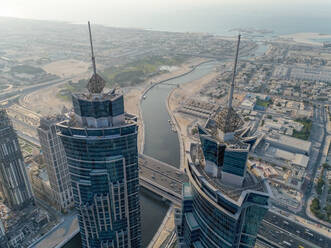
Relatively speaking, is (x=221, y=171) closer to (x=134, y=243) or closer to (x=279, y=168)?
(x=134, y=243)

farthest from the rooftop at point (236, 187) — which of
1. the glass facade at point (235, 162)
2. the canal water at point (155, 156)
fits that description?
the canal water at point (155, 156)

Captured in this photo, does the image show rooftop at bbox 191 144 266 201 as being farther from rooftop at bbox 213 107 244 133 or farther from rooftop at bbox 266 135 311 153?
rooftop at bbox 266 135 311 153

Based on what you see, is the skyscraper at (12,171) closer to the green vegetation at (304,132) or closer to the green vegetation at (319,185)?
the green vegetation at (319,185)

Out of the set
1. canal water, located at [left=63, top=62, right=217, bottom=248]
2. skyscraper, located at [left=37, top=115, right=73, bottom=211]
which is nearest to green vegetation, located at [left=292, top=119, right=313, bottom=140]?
canal water, located at [left=63, top=62, right=217, bottom=248]

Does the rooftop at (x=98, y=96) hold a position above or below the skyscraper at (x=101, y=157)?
above

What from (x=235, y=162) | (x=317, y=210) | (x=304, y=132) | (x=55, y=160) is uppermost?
(x=235, y=162)

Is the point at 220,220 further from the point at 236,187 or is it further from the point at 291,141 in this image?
the point at 291,141

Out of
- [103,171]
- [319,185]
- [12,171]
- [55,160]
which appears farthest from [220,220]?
[319,185]

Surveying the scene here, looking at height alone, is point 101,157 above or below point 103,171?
above

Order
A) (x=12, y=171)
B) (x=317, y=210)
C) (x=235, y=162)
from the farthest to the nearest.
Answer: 1. (x=317, y=210)
2. (x=12, y=171)
3. (x=235, y=162)
